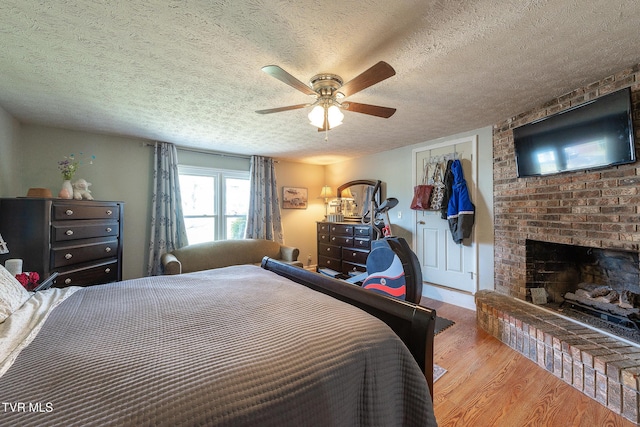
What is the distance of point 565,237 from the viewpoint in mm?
2229

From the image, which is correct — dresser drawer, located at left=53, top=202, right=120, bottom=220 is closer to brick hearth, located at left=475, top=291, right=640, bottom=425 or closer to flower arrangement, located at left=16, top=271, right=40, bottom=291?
flower arrangement, located at left=16, top=271, right=40, bottom=291

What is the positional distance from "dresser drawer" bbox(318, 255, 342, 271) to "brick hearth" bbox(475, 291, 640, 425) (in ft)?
7.47

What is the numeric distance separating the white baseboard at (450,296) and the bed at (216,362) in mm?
2497

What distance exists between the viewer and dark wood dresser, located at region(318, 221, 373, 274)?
390cm

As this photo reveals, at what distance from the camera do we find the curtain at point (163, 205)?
350cm

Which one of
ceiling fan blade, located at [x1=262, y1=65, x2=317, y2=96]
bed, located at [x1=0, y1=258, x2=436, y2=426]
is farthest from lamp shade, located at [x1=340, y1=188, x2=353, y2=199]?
bed, located at [x1=0, y1=258, x2=436, y2=426]

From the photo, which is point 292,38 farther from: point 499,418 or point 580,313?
point 580,313

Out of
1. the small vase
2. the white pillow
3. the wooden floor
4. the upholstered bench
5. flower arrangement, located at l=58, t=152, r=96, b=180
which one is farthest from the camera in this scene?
the upholstered bench

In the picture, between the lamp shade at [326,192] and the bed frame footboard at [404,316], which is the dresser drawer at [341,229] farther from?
the bed frame footboard at [404,316]

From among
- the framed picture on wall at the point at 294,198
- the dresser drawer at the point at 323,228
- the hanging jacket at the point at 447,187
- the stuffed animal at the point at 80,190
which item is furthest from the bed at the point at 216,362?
the framed picture on wall at the point at 294,198

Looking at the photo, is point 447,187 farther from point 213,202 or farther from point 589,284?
point 213,202

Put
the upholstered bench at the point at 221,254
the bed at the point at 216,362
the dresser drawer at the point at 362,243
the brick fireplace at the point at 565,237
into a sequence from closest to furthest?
1. the bed at the point at 216,362
2. the brick fireplace at the point at 565,237
3. the upholstered bench at the point at 221,254
4. the dresser drawer at the point at 362,243

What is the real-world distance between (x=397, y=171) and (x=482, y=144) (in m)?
1.22

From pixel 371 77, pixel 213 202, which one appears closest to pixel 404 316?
pixel 371 77
